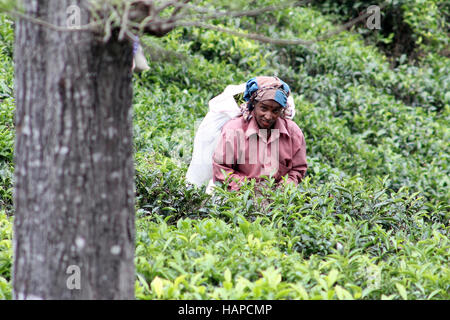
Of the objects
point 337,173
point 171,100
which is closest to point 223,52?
point 171,100

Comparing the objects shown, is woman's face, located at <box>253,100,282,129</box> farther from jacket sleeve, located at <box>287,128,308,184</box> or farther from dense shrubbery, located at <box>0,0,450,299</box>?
dense shrubbery, located at <box>0,0,450,299</box>

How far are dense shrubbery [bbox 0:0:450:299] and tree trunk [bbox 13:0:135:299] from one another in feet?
1.29

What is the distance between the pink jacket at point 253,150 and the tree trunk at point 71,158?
7.69 ft

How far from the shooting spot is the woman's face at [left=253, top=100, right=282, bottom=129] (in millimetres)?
5141

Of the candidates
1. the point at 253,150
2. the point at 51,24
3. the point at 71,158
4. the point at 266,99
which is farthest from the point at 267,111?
the point at 51,24

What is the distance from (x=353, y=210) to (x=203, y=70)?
4005 millimetres

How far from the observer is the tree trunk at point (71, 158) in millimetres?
2643

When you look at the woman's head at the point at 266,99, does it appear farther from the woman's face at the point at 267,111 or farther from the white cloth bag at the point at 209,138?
the white cloth bag at the point at 209,138

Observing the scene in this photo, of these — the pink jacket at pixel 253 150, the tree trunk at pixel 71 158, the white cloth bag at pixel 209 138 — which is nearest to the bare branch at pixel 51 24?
the tree trunk at pixel 71 158

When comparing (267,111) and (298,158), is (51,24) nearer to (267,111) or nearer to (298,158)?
(267,111)

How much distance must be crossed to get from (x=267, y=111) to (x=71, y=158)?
2732 mm

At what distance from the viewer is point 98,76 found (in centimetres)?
266

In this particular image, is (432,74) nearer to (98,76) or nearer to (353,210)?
(353,210)

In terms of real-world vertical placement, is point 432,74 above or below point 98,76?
above
